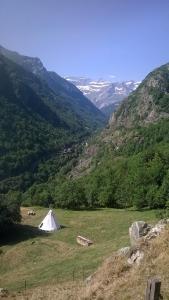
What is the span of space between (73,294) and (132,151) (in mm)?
172759

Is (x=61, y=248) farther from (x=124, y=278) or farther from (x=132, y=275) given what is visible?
(x=132, y=275)

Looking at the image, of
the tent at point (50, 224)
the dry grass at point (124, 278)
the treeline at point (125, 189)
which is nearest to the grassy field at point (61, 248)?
the tent at point (50, 224)

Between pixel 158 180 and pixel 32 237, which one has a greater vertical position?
pixel 158 180

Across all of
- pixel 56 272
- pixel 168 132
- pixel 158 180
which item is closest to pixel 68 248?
pixel 56 272

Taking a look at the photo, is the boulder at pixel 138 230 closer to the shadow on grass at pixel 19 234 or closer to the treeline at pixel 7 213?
the shadow on grass at pixel 19 234

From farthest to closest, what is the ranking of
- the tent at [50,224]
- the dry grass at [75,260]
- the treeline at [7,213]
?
1. the tent at [50,224]
2. the treeline at [7,213]
3. the dry grass at [75,260]

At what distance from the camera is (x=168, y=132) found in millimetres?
187750

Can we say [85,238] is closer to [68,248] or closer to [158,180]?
[68,248]

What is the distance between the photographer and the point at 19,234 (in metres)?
67.8

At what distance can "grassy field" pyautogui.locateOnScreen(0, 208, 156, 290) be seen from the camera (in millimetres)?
40344

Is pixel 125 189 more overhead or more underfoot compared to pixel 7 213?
more overhead

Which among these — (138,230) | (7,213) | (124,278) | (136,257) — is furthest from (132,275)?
(7,213)

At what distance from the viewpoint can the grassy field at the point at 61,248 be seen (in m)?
40.3

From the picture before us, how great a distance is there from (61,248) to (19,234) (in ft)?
42.0
